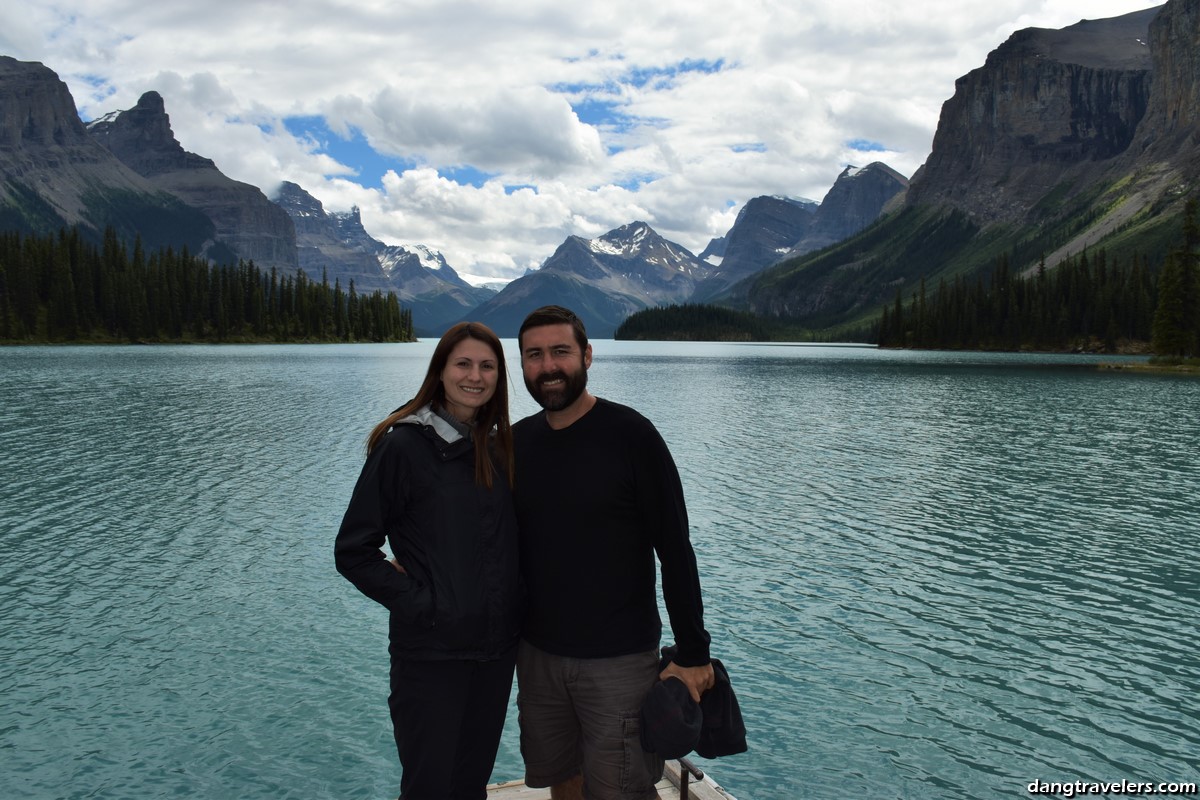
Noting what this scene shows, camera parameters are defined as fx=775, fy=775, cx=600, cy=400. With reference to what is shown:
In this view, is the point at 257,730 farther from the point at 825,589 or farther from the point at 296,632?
the point at 825,589

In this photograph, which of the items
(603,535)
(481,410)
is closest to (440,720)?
(603,535)

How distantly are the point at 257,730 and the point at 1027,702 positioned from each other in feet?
42.0

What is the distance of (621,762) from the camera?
6141mm

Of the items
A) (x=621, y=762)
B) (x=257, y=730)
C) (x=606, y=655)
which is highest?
(x=606, y=655)

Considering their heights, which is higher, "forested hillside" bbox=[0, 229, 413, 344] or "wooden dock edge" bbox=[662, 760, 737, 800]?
"forested hillside" bbox=[0, 229, 413, 344]

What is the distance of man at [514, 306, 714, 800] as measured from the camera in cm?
601

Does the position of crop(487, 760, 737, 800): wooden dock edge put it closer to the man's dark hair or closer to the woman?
the woman

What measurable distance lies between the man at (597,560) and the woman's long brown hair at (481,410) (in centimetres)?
20

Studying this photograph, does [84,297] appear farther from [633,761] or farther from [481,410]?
[633,761]

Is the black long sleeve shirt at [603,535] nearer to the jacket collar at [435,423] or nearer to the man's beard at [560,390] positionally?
the man's beard at [560,390]

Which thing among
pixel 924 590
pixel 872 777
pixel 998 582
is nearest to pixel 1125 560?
pixel 998 582

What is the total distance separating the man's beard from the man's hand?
2252 millimetres

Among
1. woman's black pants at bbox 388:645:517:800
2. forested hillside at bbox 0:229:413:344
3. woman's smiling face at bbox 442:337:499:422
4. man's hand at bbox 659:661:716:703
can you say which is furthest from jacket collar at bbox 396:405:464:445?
forested hillside at bbox 0:229:413:344

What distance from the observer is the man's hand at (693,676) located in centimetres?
605
